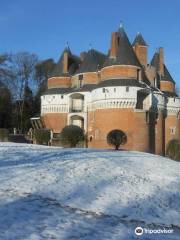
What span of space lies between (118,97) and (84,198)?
95.7 feet

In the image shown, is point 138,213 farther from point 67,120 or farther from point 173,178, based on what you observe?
point 67,120

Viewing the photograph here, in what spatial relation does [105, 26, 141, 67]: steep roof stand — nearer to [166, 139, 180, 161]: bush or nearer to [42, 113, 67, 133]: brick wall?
[42, 113, 67, 133]: brick wall

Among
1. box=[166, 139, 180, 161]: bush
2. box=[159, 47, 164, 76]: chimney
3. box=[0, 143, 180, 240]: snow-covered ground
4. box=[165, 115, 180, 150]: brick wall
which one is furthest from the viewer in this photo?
box=[159, 47, 164, 76]: chimney

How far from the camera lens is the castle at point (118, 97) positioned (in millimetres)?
38000

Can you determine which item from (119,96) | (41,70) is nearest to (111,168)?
(119,96)

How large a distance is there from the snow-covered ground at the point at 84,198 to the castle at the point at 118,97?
25.2 m

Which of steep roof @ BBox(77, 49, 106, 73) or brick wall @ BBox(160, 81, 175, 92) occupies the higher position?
steep roof @ BBox(77, 49, 106, 73)

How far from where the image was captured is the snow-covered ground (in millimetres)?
7148

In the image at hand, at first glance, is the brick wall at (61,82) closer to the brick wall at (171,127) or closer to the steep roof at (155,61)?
the steep roof at (155,61)

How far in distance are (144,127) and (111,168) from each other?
27377mm

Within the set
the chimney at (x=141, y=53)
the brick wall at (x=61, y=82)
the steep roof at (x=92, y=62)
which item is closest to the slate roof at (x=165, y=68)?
the chimney at (x=141, y=53)

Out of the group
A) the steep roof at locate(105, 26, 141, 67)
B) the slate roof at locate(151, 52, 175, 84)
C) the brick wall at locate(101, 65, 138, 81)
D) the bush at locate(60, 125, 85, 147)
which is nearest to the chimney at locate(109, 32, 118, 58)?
the steep roof at locate(105, 26, 141, 67)

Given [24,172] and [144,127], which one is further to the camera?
[144,127]

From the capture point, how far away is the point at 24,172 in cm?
1045
